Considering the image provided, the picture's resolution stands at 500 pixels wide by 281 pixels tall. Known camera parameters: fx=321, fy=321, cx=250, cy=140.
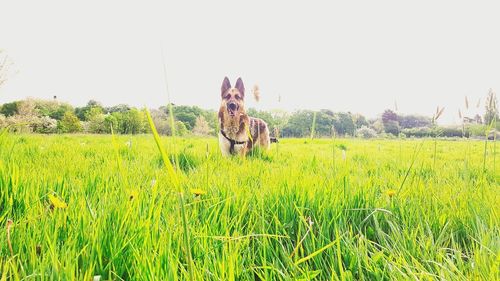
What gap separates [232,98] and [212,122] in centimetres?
438

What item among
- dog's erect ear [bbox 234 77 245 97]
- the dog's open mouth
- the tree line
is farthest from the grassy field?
dog's erect ear [bbox 234 77 245 97]

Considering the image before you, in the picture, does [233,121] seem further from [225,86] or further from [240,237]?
[240,237]

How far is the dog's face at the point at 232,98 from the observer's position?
20.5 ft

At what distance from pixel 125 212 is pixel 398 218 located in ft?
4.24

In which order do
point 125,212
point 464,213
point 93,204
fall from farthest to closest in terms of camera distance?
point 464,213, point 93,204, point 125,212

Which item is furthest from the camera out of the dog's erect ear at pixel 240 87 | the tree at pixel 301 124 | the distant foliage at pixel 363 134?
the dog's erect ear at pixel 240 87

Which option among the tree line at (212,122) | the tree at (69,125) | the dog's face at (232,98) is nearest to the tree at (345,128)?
the tree line at (212,122)

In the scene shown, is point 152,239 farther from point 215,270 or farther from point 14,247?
point 14,247

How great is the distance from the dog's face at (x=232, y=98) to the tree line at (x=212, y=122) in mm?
546

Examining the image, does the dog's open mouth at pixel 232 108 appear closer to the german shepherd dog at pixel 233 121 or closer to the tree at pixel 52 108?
the german shepherd dog at pixel 233 121

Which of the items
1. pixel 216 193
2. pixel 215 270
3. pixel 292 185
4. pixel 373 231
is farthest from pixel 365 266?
pixel 216 193

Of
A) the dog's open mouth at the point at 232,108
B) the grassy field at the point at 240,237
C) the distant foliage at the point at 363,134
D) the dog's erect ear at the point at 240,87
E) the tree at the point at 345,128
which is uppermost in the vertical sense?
the dog's erect ear at the point at 240,87

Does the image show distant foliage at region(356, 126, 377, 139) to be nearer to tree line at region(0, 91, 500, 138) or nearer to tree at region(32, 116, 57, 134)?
tree line at region(0, 91, 500, 138)

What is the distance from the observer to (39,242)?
3.65 ft
